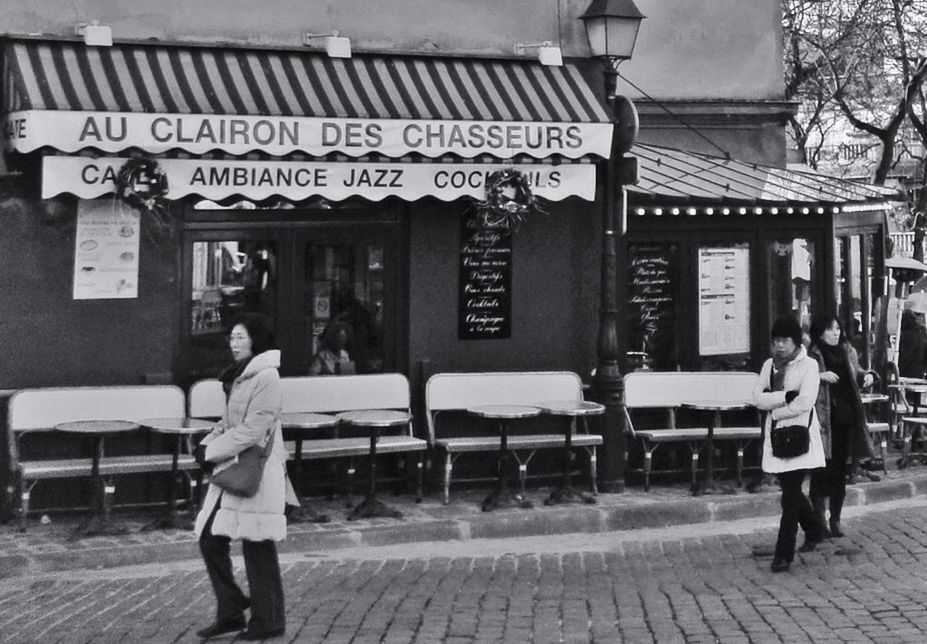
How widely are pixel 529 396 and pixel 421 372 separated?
942 mm

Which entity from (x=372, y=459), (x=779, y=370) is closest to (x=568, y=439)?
(x=372, y=459)

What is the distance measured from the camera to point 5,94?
445 inches

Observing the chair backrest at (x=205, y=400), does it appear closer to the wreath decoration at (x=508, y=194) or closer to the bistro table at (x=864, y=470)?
the wreath decoration at (x=508, y=194)

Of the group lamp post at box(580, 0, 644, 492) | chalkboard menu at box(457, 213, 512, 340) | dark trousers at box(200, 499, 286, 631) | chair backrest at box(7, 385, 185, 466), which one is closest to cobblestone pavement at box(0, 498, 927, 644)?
dark trousers at box(200, 499, 286, 631)

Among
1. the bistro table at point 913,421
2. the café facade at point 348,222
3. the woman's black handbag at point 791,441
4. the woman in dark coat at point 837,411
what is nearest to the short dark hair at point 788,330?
the woman's black handbag at point 791,441

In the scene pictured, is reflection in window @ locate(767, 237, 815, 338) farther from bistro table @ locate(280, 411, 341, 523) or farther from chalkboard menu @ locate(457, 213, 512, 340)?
bistro table @ locate(280, 411, 341, 523)

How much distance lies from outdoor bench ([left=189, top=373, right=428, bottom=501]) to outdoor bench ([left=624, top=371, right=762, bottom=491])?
2031mm

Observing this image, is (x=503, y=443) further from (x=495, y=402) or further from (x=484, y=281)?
(x=484, y=281)

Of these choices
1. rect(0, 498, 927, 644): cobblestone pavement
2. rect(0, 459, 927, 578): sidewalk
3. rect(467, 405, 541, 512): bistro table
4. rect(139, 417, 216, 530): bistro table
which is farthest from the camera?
rect(467, 405, 541, 512): bistro table

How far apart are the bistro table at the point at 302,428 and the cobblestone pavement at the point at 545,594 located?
2.46 feet

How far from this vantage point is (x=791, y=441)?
9.64 m

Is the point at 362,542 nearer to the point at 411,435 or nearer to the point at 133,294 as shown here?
the point at 411,435

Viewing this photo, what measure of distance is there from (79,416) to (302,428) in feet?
5.46

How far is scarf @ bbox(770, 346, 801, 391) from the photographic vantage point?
9734 millimetres
